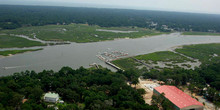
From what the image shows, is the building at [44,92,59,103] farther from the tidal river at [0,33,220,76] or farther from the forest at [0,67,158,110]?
the tidal river at [0,33,220,76]

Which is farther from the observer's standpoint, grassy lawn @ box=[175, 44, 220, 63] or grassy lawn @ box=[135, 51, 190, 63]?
grassy lawn @ box=[175, 44, 220, 63]

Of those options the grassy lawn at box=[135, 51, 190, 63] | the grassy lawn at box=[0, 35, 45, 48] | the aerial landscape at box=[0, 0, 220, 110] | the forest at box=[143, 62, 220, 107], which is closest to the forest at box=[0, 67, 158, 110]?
the aerial landscape at box=[0, 0, 220, 110]

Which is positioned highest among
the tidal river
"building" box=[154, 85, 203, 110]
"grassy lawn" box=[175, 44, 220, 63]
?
"building" box=[154, 85, 203, 110]

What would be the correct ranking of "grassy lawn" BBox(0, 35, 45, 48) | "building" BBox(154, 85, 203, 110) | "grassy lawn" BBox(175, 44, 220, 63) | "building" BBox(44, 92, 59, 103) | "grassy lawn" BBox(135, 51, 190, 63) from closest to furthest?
1. "building" BBox(154, 85, 203, 110)
2. "building" BBox(44, 92, 59, 103)
3. "grassy lawn" BBox(135, 51, 190, 63)
4. "grassy lawn" BBox(175, 44, 220, 63)
5. "grassy lawn" BBox(0, 35, 45, 48)

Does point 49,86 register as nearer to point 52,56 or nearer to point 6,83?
point 6,83

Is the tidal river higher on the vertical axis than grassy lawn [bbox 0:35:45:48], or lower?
lower

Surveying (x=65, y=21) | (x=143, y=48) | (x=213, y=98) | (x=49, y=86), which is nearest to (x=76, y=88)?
(x=49, y=86)
